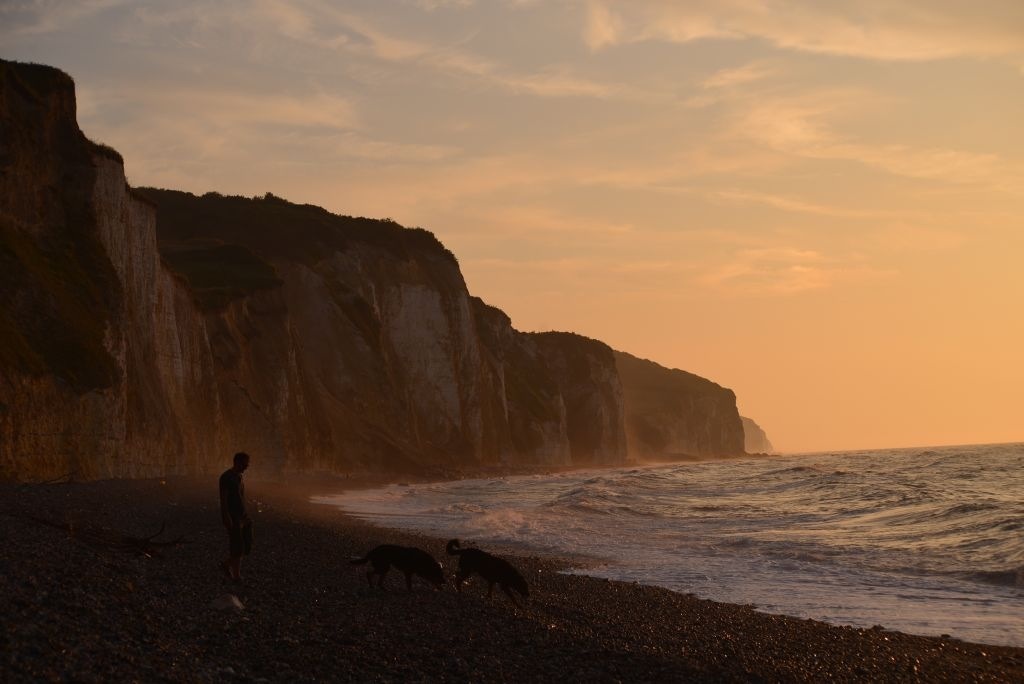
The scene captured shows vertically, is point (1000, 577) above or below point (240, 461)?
below

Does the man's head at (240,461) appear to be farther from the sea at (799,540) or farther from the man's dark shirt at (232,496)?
the sea at (799,540)

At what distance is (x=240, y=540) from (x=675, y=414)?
165740mm

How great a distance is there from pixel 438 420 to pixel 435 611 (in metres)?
69.0

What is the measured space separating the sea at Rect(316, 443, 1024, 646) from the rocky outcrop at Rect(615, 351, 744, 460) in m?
122

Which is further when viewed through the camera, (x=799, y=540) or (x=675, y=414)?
(x=675, y=414)

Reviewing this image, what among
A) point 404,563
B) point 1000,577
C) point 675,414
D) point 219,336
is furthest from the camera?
point 675,414

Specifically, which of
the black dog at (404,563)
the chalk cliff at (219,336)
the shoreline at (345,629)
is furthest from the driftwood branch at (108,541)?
the chalk cliff at (219,336)

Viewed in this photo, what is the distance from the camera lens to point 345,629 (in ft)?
31.5

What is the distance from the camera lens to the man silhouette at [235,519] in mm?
12102

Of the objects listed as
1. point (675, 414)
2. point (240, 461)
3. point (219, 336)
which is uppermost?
point (219, 336)

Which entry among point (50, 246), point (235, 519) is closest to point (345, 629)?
point (235, 519)

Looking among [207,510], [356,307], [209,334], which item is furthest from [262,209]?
[207,510]

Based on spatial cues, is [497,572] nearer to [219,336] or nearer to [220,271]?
[219,336]

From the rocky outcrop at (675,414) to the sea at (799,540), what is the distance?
121636 mm
